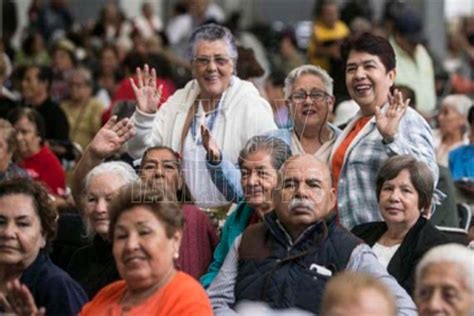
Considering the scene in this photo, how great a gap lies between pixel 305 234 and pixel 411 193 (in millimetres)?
753

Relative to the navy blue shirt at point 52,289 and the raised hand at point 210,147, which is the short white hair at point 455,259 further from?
the raised hand at point 210,147

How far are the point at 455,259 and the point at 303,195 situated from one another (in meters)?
1.34

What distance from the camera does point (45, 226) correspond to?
783 cm

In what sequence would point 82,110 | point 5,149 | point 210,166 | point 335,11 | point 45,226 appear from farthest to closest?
point 335,11 → point 82,110 → point 5,149 → point 210,166 → point 45,226

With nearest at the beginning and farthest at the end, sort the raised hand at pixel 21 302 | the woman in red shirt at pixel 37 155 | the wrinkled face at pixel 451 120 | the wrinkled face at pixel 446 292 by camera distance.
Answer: the wrinkled face at pixel 446 292, the raised hand at pixel 21 302, the woman in red shirt at pixel 37 155, the wrinkled face at pixel 451 120

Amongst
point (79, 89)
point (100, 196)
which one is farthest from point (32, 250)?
point (79, 89)

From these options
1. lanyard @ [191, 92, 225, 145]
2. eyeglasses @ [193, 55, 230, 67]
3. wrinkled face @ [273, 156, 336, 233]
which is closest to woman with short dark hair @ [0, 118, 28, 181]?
lanyard @ [191, 92, 225, 145]

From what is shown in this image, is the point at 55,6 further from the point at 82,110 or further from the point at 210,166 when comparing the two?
the point at 210,166

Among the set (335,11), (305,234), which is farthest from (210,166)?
(335,11)

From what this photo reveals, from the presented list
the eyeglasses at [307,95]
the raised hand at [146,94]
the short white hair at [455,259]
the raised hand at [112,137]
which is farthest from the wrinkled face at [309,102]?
the short white hair at [455,259]

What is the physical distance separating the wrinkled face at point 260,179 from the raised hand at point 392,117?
69cm

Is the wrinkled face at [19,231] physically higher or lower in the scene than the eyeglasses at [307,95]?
lower

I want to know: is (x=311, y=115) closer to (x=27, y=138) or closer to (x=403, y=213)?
(x=403, y=213)

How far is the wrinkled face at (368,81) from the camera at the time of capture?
934 centimetres
